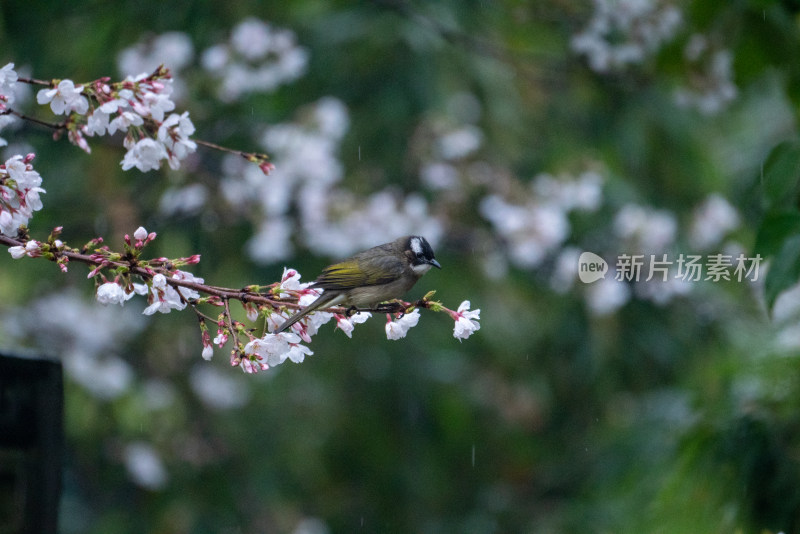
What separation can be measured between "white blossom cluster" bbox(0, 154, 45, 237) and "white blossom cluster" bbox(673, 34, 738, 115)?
3540 millimetres

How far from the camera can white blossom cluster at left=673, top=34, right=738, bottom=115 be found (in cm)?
439

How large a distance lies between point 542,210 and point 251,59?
1835 millimetres

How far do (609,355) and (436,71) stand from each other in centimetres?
213

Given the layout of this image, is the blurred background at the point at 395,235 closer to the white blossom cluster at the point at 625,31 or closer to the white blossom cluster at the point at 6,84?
the white blossom cluster at the point at 625,31

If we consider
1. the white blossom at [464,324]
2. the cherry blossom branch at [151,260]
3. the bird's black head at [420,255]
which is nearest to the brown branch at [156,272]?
the cherry blossom branch at [151,260]

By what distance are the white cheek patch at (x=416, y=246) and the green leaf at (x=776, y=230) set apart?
819 mm

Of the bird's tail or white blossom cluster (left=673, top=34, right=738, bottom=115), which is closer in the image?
the bird's tail

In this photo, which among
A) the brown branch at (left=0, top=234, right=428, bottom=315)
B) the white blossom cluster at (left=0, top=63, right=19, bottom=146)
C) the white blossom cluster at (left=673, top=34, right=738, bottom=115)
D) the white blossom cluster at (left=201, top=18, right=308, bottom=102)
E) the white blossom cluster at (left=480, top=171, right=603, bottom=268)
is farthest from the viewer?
the white blossom cluster at (left=480, top=171, right=603, bottom=268)

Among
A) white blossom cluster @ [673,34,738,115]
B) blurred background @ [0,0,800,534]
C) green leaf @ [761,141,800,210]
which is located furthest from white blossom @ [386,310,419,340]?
white blossom cluster @ [673,34,738,115]

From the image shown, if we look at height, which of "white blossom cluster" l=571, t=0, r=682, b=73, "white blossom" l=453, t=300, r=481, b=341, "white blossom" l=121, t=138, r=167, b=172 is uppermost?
"white blossom cluster" l=571, t=0, r=682, b=73

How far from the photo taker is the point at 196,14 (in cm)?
425

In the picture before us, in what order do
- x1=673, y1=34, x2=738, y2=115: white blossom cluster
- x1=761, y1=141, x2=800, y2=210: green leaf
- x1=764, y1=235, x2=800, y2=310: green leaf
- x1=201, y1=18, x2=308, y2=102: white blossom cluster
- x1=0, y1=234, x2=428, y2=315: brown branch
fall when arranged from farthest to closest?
1. x1=201, y1=18, x2=308, y2=102: white blossom cluster
2. x1=673, y1=34, x2=738, y2=115: white blossom cluster
3. x1=761, y1=141, x2=800, y2=210: green leaf
4. x1=764, y1=235, x2=800, y2=310: green leaf
5. x1=0, y1=234, x2=428, y2=315: brown branch

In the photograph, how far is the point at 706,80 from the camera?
506 cm

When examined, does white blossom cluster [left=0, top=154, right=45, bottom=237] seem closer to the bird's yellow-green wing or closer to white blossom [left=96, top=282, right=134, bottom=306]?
white blossom [left=96, top=282, right=134, bottom=306]
